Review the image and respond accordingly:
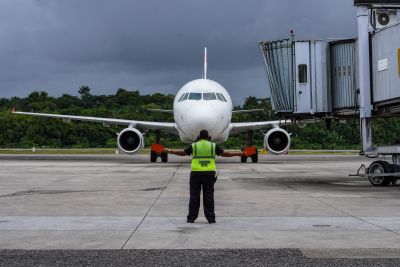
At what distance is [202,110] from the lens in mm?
24828

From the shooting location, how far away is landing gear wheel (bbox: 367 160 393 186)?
1627 centimetres

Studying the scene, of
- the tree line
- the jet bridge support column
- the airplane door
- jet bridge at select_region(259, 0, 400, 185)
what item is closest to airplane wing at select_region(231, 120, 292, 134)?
jet bridge at select_region(259, 0, 400, 185)

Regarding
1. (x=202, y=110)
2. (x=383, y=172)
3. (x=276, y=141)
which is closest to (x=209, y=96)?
(x=202, y=110)

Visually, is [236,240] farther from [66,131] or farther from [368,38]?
[66,131]

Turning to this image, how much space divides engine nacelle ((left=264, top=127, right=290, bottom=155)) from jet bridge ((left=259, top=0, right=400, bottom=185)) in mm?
13677

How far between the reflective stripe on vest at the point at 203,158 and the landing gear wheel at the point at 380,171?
8.03 metres

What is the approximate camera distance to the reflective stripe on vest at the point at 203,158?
988 centimetres

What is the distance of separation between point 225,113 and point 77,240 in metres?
19.5

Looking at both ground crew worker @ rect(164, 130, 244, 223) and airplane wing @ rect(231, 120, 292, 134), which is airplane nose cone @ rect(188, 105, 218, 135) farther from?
ground crew worker @ rect(164, 130, 244, 223)

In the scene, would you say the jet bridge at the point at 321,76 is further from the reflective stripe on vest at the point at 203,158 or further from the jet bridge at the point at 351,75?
the reflective stripe on vest at the point at 203,158

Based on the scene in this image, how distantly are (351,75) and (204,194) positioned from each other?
30.8 feet

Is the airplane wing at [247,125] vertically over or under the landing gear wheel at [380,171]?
over

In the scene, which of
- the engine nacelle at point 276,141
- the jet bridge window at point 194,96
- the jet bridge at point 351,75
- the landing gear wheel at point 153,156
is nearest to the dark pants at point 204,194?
the jet bridge at point 351,75

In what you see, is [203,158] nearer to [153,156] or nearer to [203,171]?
[203,171]
